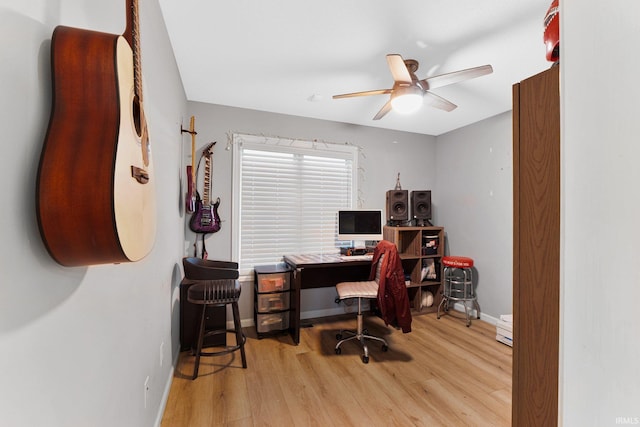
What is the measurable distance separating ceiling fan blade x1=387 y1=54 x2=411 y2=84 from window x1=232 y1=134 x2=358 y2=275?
160cm

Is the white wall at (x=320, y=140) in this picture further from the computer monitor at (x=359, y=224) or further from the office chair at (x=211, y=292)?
the office chair at (x=211, y=292)

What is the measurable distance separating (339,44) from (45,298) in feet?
6.71

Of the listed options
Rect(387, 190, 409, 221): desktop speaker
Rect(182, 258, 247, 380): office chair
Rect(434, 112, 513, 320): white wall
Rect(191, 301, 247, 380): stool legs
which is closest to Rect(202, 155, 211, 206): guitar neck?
Rect(182, 258, 247, 380): office chair

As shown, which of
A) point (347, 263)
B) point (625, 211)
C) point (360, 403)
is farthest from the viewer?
point (347, 263)

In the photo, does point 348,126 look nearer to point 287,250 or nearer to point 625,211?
point 287,250

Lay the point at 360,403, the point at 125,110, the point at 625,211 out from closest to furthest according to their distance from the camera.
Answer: the point at 625,211
the point at 125,110
the point at 360,403

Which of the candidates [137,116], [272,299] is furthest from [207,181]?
[137,116]

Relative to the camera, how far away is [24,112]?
0.53m

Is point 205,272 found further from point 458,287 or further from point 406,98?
point 458,287

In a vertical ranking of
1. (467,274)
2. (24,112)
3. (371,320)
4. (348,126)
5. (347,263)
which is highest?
(348,126)

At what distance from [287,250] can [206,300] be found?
1.34 m

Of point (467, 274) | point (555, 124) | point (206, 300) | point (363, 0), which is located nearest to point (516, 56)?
point (363, 0)

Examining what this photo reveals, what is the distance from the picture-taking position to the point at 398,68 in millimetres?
1792

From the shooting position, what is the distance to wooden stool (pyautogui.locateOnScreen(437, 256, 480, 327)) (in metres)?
3.26
